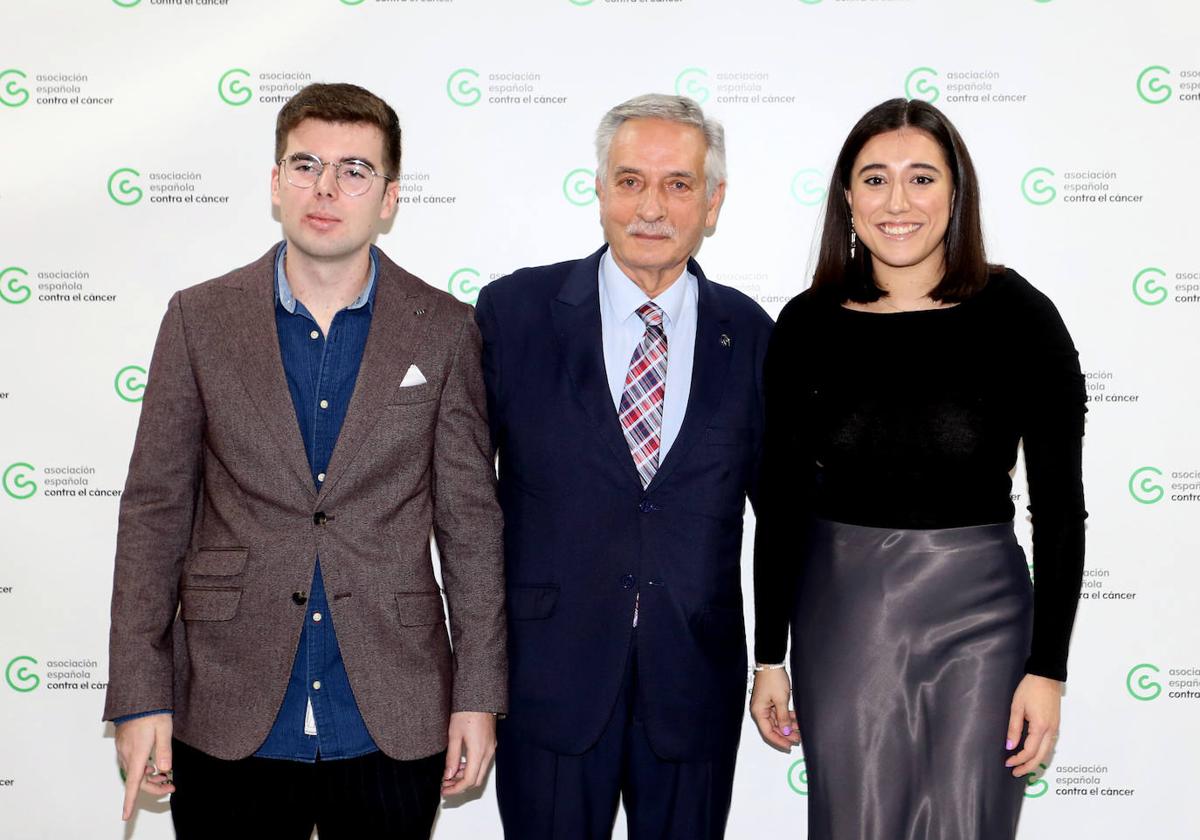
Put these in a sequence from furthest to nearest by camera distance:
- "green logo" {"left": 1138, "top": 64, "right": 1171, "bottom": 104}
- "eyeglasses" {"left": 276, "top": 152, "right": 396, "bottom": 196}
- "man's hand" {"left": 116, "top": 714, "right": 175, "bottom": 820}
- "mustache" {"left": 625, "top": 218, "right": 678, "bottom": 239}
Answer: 1. "green logo" {"left": 1138, "top": 64, "right": 1171, "bottom": 104}
2. "mustache" {"left": 625, "top": 218, "right": 678, "bottom": 239}
3. "eyeglasses" {"left": 276, "top": 152, "right": 396, "bottom": 196}
4. "man's hand" {"left": 116, "top": 714, "right": 175, "bottom": 820}

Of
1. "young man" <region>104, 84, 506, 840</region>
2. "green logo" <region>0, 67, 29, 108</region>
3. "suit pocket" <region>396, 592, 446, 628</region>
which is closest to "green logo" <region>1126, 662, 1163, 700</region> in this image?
"young man" <region>104, 84, 506, 840</region>

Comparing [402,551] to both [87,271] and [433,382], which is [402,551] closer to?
[433,382]

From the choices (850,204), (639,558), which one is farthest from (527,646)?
(850,204)

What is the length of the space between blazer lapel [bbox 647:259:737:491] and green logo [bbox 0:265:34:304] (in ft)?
5.98

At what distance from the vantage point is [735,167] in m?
2.93

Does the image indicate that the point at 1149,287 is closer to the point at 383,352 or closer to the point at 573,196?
the point at 573,196

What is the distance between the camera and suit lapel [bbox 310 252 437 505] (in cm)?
192

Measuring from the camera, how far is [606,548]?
2.11m

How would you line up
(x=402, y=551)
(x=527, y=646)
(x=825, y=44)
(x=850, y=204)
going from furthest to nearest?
(x=825, y=44) → (x=850, y=204) → (x=527, y=646) → (x=402, y=551)

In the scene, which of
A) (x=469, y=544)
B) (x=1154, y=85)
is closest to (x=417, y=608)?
(x=469, y=544)

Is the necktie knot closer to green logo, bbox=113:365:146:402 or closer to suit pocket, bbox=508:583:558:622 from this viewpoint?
suit pocket, bbox=508:583:558:622

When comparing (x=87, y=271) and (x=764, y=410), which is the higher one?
(x=87, y=271)

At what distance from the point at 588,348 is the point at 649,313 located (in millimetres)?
163

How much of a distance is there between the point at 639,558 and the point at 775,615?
0.35 metres
